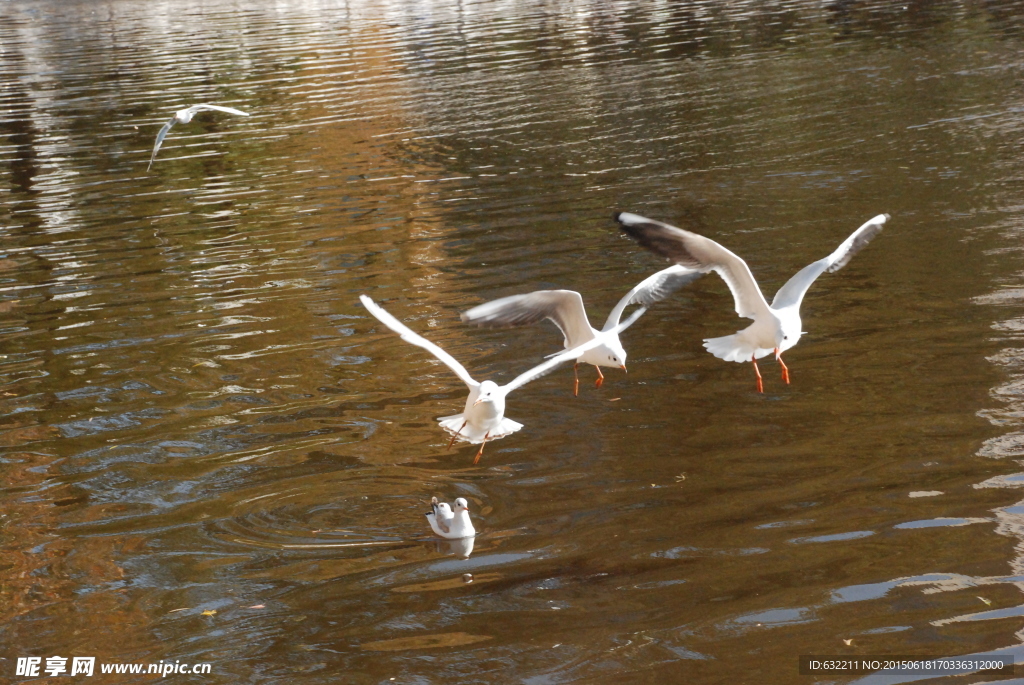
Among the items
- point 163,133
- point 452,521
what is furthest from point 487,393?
point 163,133

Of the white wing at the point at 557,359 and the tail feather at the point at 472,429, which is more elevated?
the white wing at the point at 557,359

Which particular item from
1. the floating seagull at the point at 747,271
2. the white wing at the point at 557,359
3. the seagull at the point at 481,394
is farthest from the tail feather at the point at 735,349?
the seagull at the point at 481,394

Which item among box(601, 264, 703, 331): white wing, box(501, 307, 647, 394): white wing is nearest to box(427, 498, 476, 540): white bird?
box(501, 307, 647, 394): white wing

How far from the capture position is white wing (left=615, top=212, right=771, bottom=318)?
26.7 feet

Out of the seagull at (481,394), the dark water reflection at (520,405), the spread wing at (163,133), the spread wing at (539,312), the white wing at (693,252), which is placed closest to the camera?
the dark water reflection at (520,405)

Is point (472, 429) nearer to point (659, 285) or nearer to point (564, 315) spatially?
point (564, 315)

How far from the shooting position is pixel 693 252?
8305 millimetres

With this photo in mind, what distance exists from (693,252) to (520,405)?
235 centimetres

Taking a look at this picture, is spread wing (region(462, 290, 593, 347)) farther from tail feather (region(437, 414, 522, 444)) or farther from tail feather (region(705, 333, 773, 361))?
tail feather (region(705, 333, 773, 361))

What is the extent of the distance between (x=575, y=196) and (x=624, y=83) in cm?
1002

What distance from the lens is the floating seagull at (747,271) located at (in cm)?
819

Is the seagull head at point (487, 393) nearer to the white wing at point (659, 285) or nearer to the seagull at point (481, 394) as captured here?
the seagull at point (481, 394)

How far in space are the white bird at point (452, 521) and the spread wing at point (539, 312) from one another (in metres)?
1.25

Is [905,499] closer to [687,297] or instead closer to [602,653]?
[602,653]
